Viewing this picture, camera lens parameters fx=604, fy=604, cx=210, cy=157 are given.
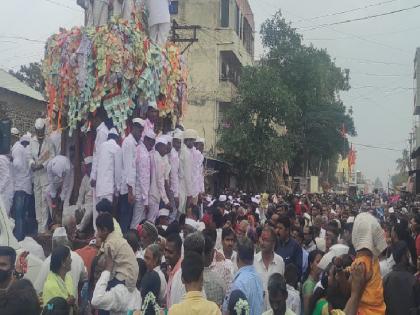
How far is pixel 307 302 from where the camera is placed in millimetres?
5617

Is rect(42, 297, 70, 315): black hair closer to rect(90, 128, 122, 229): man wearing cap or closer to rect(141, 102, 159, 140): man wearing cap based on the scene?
rect(90, 128, 122, 229): man wearing cap

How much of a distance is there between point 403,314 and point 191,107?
25.9m

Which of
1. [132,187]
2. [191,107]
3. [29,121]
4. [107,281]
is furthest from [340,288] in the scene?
[191,107]

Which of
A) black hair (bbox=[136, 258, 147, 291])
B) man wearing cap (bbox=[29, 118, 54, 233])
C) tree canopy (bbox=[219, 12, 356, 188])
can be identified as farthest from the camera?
tree canopy (bbox=[219, 12, 356, 188])

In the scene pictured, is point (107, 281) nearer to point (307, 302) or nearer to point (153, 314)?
point (153, 314)

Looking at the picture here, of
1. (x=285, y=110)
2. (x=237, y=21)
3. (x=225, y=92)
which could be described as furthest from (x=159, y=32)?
(x=237, y=21)

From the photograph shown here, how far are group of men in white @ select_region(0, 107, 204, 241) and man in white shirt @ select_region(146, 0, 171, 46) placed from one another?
182 cm

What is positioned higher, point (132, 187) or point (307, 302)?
point (132, 187)

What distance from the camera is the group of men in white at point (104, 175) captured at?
9391 millimetres

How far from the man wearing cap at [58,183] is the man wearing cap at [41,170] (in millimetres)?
174

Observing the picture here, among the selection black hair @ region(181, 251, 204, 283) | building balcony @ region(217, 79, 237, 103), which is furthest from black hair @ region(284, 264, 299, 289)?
building balcony @ region(217, 79, 237, 103)

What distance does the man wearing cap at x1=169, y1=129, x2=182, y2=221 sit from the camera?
10.8 m

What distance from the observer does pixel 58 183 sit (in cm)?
1036

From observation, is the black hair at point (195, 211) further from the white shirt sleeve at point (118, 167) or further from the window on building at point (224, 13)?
the window on building at point (224, 13)
